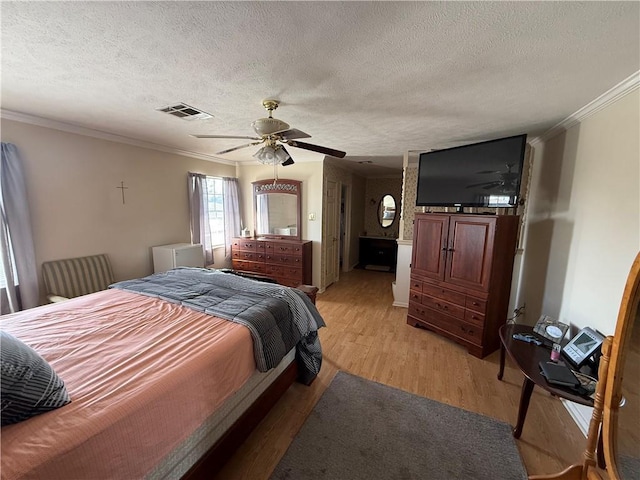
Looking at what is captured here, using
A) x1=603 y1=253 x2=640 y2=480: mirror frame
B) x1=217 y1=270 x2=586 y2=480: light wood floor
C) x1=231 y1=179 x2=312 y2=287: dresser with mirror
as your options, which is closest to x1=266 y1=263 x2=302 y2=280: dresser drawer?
x1=231 y1=179 x2=312 y2=287: dresser with mirror

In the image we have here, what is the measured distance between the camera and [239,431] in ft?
5.23

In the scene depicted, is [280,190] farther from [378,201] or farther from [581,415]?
[581,415]

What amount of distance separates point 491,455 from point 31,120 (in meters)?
4.59

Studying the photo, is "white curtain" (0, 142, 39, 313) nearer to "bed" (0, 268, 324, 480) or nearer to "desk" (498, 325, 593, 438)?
"bed" (0, 268, 324, 480)

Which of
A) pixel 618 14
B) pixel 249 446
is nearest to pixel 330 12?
pixel 618 14

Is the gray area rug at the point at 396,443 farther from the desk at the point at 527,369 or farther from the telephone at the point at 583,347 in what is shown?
the telephone at the point at 583,347

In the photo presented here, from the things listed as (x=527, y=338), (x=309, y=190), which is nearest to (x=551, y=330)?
(x=527, y=338)

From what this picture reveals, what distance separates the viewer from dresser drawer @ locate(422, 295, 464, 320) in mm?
2803

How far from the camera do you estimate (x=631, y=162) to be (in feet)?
5.28

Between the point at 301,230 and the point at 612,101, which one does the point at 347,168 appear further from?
the point at 612,101

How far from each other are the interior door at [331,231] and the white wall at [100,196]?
232cm

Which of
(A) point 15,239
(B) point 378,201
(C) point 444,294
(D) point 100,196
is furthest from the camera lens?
(B) point 378,201

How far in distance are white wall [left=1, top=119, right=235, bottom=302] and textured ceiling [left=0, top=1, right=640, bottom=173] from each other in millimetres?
426

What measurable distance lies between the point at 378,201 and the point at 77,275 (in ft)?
19.3
